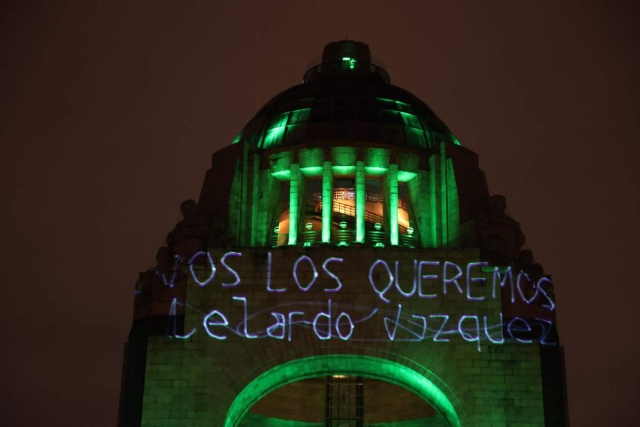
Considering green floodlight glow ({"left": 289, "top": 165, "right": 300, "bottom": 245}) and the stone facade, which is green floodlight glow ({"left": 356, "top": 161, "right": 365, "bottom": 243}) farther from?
green floodlight glow ({"left": 289, "top": 165, "right": 300, "bottom": 245})

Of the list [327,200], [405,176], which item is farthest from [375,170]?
[327,200]

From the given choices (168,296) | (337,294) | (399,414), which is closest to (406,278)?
(337,294)

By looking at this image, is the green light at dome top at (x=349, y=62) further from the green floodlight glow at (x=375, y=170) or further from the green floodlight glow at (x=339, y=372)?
the green floodlight glow at (x=339, y=372)

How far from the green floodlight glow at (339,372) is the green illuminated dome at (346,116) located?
9.23 metres

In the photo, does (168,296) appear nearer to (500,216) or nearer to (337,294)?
(337,294)

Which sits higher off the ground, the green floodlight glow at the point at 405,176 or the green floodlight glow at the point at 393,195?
the green floodlight glow at the point at 405,176

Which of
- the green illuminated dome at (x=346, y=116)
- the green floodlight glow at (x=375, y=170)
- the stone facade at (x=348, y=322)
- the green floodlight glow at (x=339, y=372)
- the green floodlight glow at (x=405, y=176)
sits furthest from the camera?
the green illuminated dome at (x=346, y=116)

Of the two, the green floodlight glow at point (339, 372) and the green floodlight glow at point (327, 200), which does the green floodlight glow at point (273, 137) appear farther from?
the green floodlight glow at point (339, 372)

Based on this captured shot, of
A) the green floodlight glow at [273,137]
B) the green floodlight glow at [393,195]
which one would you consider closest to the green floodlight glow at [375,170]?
the green floodlight glow at [393,195]

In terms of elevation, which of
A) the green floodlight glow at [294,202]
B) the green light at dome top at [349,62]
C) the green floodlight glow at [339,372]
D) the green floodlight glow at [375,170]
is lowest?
the green floodlight glow at [339,372]

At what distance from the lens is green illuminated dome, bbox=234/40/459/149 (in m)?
38.7

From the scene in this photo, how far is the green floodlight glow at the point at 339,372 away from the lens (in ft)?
103

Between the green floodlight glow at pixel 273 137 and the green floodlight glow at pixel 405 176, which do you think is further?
the green floodlight glow at pixel 273 137

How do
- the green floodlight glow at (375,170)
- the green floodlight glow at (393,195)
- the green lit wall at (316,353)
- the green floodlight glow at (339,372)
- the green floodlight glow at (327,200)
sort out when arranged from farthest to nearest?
the green floodlight glow at (375,170) < the green floodlight glow at (393,195) < the green floodlight glow at (327,200) < the green floodlight glow at (339,372) < the green lit wall at (316,353)
